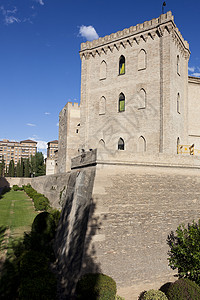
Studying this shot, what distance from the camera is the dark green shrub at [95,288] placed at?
870cm

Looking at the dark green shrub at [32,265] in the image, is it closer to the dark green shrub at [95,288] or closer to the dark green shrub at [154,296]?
the dark green shrub at [95,288]

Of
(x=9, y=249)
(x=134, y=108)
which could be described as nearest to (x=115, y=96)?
(x=134, y=108)

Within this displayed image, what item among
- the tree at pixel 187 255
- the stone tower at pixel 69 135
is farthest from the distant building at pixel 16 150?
the tree at pixel 187 255

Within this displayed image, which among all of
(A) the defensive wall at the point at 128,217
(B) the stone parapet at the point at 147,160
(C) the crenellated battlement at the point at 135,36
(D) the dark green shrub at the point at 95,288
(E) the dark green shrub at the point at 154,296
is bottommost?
(E) the dark green shrub at the point at 154,296

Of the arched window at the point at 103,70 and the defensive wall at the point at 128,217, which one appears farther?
the arched window at the point at 103,70

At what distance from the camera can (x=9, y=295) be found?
394 inches

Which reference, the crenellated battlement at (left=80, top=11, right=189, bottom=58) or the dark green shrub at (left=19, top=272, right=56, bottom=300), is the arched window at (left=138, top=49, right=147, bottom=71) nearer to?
the crenellated battlement at (left=80, top=11, right=189, bottom=58)

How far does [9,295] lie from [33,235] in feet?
16.6

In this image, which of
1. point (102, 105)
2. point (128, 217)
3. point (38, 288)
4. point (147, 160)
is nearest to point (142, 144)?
point (102, 105)

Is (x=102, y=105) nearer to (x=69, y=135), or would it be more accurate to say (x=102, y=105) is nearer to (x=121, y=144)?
(x=121, y=144)

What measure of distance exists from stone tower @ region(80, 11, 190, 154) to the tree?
29.3ft

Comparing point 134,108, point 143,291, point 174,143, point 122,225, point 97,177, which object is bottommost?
point 143,291

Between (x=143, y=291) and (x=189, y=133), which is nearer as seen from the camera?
(x=143, y=291)

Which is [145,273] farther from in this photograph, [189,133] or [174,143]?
[189,133]
